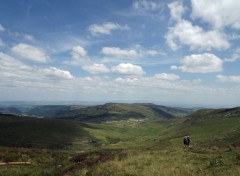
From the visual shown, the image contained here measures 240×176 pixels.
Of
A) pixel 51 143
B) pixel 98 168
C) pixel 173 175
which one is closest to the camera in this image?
pixel 173 175

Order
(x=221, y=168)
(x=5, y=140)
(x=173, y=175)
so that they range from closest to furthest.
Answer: (x=173, y=175) → (x=221, y=168) → (x=5, y=140)

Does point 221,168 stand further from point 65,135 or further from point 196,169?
point 65,135

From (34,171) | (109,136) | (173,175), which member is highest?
(173,175)

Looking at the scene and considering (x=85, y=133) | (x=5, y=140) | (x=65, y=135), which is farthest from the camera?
(x=85, y=133)

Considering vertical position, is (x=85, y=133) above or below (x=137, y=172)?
below

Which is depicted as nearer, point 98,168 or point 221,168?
point 221,168

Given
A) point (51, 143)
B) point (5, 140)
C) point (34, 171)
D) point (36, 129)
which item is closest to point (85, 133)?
point (36, 129)

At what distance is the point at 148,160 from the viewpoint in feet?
103

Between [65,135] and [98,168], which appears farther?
[65,135]

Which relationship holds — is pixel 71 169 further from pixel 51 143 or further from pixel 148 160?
pixel 51 143

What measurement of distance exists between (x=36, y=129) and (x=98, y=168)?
150775 millimetres

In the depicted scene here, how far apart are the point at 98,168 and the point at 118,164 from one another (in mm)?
1905

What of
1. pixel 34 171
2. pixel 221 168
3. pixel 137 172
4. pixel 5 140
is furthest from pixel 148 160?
pixel 5 140

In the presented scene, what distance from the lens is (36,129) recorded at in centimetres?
17200
